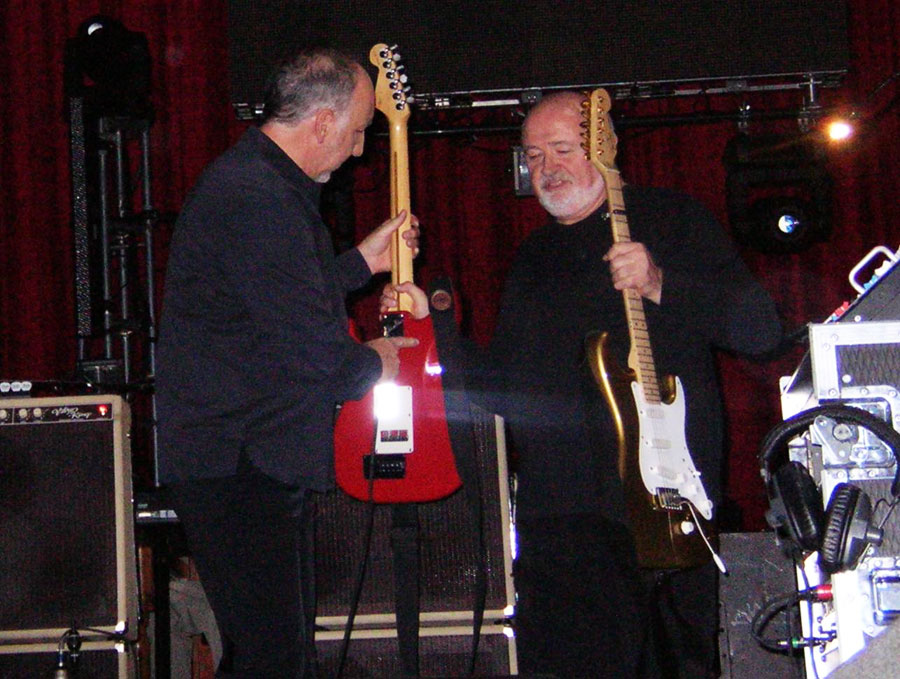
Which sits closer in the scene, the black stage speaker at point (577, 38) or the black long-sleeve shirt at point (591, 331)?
Answer: the black long-sleeve shirt at point (591, 331)

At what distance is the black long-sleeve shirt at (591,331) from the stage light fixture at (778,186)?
2.12 metres

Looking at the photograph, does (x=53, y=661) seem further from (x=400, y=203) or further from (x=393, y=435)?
(x=400, y=203)

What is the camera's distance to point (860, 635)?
1.91 m

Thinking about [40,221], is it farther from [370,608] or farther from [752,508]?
[752,508]

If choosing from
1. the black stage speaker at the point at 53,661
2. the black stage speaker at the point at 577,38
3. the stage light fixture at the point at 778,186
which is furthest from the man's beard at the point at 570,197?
the stage light fixture at the point at 778,186

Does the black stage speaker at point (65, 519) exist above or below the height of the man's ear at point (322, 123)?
below

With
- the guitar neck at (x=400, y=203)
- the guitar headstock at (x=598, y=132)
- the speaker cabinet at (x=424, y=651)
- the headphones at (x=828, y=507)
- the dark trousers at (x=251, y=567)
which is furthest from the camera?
the speaker cabinet at (x=424, y=651)

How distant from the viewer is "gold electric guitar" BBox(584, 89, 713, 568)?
8.31 ft

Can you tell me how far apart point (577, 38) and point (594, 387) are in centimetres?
265

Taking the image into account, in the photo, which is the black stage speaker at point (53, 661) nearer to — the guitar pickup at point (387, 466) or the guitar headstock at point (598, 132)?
the guitar pickup at point (387, 466)

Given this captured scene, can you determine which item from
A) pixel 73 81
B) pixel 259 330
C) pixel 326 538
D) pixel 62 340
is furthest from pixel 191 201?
pixel 62 340

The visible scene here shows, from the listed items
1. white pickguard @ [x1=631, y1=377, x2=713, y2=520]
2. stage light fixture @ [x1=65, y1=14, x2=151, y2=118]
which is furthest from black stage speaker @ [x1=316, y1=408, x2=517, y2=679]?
stage light fixture @ [x1=65, y1=14, x2=151, y2=118]

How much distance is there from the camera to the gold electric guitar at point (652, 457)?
2.53m

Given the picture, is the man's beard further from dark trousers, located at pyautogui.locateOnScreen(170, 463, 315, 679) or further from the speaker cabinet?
the speaker cabinet
